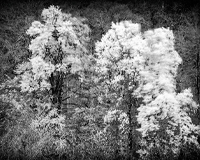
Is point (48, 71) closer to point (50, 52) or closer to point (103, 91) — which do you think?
point (50, 52)

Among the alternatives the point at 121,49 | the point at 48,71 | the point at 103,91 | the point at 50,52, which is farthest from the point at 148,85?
the point at 50,52

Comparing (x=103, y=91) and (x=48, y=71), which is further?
(x=103, y=91)

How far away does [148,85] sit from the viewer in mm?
12578

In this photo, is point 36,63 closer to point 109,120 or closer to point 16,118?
point 16,118

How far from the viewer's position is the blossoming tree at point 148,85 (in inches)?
473

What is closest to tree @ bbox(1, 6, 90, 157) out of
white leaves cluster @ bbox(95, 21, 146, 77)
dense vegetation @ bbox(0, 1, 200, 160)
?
dense vegetation @ bbox(0, 1, 200, 160)

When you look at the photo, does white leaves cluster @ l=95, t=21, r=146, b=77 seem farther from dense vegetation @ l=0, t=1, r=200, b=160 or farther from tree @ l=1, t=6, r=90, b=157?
tree @ l=1, t=6, r=90, b=157

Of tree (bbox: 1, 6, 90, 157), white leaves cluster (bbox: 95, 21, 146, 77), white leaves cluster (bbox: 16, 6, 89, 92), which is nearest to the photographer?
tree (bbox: 1, 6, 90, 157)

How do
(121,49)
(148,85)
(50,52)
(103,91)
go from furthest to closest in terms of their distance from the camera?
(121,49) < (103,91) < (50,52) < (148,85)

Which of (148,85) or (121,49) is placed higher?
(121,49)

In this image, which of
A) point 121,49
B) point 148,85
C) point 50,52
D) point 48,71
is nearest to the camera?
point 48,71

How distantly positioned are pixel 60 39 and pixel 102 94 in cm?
417

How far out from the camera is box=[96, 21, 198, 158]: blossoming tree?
39.4 ft

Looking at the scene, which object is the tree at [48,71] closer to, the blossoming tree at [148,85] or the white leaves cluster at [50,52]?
the white leaves cluster at [50,52]
